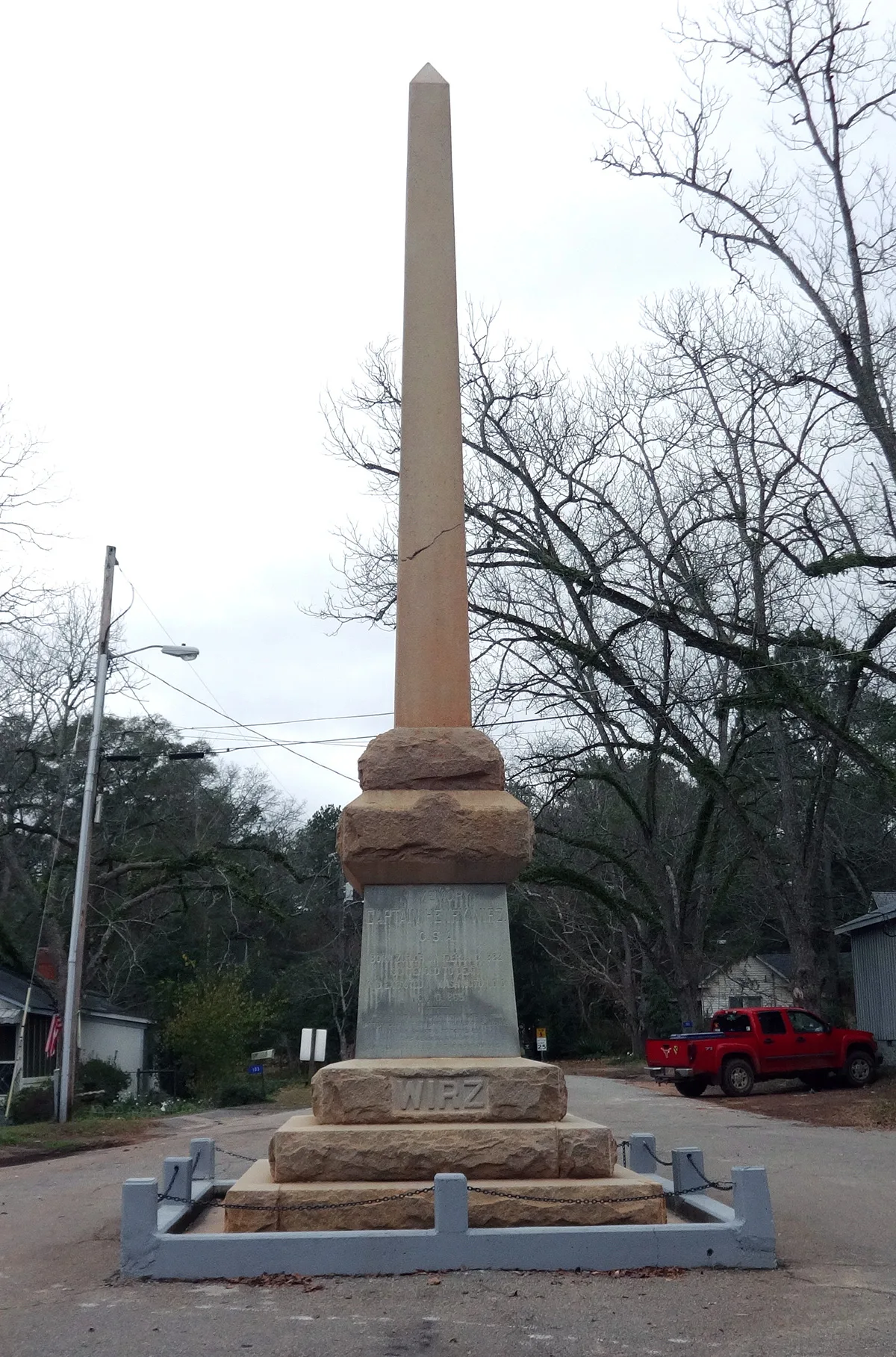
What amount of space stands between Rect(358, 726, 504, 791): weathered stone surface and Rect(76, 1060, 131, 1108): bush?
20.4 m

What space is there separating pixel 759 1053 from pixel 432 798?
1706 centimetres

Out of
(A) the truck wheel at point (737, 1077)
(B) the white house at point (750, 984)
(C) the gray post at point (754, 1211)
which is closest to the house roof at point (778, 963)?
(B) the white house at point (750, 984)

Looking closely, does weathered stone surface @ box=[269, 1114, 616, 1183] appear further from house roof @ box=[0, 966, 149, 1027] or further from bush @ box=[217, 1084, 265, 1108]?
house roof @ box=[0, 966, 149, 1027]

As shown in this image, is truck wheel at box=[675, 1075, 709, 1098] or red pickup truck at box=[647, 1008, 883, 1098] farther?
truck wheel at box=[675, 1075, 709, 1098]

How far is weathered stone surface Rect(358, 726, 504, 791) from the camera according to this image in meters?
8.89

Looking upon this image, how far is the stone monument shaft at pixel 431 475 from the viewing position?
30.5 feet

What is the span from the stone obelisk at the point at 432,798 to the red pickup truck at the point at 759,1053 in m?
16.0

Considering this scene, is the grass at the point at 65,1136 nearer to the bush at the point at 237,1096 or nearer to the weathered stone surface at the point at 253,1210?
the bush at the point at 237,1096

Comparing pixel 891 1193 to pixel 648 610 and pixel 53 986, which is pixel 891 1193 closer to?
pixel 648 610

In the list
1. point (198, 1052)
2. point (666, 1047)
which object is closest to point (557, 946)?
point (198, 1052)

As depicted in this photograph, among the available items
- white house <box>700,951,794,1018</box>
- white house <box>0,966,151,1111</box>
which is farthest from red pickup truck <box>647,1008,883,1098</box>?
white house <box>700,951,794,1018</box>

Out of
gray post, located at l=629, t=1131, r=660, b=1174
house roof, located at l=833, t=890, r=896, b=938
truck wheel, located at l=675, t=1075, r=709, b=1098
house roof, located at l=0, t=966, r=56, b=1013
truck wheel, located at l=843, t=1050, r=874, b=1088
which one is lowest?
gray post, located at l=629, t=1131, r=660, b=1174

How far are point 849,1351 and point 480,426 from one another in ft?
67.1

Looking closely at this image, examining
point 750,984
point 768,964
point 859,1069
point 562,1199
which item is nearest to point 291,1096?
point 859,1069
